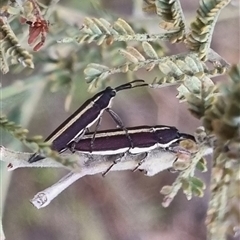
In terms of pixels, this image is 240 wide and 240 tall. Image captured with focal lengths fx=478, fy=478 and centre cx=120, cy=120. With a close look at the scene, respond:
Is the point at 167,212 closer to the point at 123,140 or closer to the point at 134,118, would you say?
the point at 134,118

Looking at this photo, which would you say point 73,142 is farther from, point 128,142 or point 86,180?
point 86,180

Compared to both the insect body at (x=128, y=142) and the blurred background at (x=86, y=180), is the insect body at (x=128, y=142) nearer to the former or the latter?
the insect body at (x=128, y=142)

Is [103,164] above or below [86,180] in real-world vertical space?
above

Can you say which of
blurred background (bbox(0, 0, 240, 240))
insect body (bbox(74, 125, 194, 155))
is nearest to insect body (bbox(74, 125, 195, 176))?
insect body (bbox(74, 125, 194, 155))

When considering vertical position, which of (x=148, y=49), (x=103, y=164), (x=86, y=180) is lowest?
(x=86, y=180)

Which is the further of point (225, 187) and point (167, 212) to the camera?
point (167, 212)

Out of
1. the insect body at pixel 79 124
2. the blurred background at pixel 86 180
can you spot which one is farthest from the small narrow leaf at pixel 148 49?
the blurred background at pixel 86 180

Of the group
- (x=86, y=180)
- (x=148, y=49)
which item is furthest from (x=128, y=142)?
(x=86, y=180)

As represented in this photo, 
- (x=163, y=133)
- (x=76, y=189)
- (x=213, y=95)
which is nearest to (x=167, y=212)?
(x=76, y=189)
